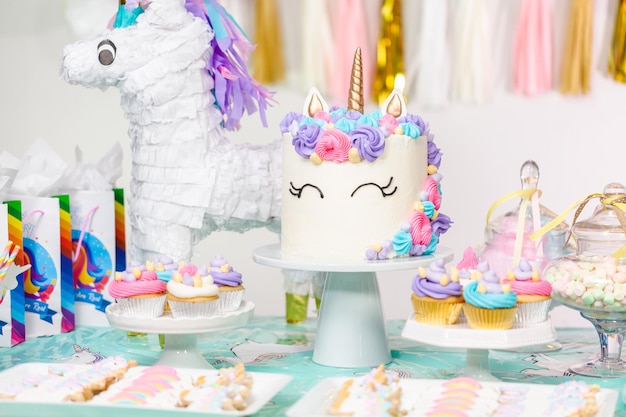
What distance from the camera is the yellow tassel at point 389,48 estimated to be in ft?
9.38

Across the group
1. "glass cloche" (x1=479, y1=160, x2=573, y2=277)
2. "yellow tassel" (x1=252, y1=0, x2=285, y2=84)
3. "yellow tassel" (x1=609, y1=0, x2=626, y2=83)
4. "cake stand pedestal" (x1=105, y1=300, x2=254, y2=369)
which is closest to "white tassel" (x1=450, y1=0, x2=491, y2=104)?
"yellow tassel" (x1=609, y1=0, x2=626, y2=83)

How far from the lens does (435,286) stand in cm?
148

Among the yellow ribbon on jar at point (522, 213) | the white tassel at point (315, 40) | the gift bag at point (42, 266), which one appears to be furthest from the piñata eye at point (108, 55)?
the white tassel at point (315, 40)

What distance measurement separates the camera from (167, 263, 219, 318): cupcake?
1585 mm

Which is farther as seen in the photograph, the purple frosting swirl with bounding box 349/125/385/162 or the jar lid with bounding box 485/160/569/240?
the jar lid with bounding box 485/160/569/240

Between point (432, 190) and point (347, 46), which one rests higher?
point (347, 46)

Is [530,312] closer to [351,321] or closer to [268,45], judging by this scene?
[351,321]

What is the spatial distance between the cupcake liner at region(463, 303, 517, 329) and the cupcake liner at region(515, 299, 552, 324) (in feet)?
0.12

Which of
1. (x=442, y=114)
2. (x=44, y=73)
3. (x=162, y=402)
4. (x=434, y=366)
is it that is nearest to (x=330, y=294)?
(x=434, y=366)

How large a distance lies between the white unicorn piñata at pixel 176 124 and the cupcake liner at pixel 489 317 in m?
0.70

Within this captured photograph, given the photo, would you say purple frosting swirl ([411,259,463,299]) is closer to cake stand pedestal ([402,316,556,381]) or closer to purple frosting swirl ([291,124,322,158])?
cake stand pedestal ([402,316,556,381])

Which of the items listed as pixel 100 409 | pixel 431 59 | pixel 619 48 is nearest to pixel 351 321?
pixel 100 409

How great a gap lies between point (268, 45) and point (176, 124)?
3.20ft

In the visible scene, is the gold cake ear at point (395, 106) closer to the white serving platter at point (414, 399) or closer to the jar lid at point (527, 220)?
the jar lid at point (527, 220)
